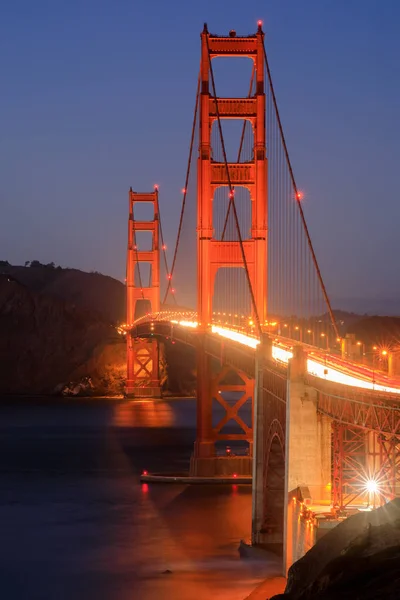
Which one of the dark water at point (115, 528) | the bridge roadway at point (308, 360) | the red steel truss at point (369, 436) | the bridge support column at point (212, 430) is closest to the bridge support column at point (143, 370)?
the dark water at point (115, 528)

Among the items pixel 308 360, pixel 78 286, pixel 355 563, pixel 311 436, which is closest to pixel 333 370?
pixel 308 360

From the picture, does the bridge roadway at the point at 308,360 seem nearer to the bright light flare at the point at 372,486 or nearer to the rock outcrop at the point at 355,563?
the bright light flare at the point at 372,486

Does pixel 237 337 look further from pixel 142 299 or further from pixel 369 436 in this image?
pixel 142 299

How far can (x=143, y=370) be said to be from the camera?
89250mm

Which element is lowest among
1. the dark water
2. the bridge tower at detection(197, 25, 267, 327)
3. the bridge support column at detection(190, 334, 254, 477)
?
the dark water

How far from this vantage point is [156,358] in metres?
85.6

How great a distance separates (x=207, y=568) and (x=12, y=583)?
403cm

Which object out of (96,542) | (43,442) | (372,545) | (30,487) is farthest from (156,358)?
(372,545)

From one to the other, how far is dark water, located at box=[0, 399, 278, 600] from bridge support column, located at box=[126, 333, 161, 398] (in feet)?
104

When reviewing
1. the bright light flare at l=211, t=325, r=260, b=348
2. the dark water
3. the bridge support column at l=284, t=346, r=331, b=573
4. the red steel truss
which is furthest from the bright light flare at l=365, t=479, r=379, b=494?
the bright light flare at l=211, t=325, r=260, b=348

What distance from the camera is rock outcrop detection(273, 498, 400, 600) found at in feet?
40.3

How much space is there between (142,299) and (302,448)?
6626 centimetres

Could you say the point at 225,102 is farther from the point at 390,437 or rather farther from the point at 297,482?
the point at 390,437

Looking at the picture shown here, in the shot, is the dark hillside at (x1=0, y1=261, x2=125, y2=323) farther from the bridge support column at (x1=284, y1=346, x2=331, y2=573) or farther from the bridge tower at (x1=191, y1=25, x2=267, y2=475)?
the bridge support column at (x1=284, y1=346, x2=331, y2=573)
